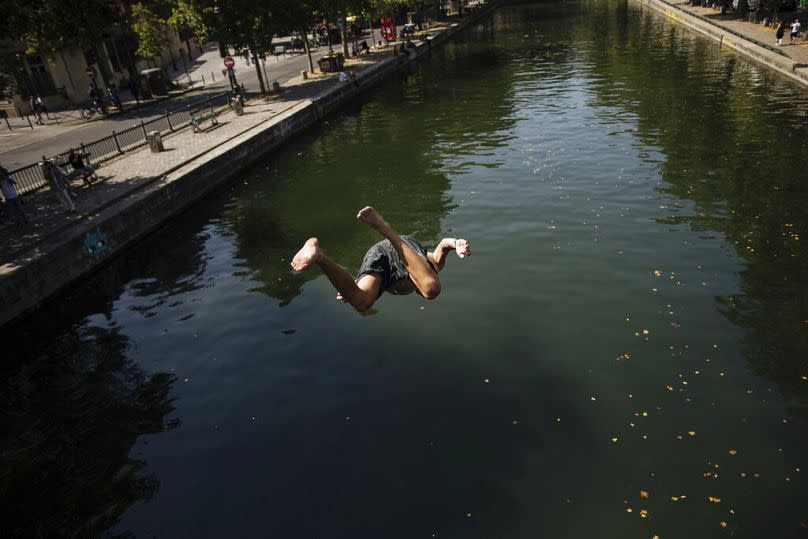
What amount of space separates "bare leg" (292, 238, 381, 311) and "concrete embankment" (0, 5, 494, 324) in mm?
10526

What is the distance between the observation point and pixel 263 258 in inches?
597

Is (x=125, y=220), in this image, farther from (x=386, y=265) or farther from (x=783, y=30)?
(x=783, y=30)

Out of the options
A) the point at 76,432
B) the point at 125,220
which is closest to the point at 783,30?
the point at 125,220

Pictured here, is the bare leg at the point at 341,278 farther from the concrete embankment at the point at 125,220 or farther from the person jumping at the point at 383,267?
the concrete embankment at the point at 125,220

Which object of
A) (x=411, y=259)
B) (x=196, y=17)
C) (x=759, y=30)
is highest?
(x=196, y=17)

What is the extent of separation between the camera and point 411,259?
6527mm

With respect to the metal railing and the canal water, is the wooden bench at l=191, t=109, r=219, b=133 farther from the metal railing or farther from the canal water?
the canal water

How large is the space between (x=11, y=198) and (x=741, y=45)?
41.0 metres

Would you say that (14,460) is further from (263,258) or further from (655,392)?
(655,392)

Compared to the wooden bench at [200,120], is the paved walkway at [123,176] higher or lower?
lower

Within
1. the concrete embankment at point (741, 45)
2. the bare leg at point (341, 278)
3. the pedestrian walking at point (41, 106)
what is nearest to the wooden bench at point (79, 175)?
the bare leg at point (341, 278)

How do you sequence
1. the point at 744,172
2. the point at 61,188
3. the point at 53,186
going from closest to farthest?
the point at 61,188 → the point at 744,172 → the point at 53,186

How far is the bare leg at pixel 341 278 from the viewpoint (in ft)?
18.3

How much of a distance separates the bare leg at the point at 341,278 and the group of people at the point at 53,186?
1317cm
